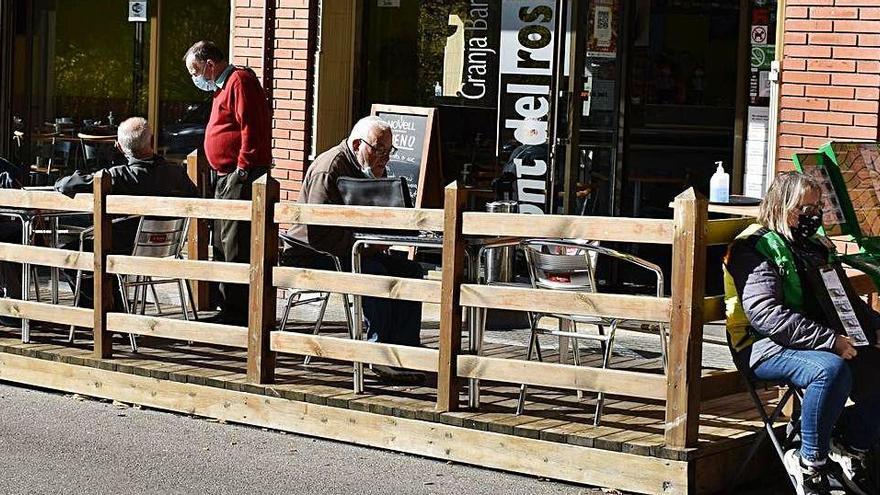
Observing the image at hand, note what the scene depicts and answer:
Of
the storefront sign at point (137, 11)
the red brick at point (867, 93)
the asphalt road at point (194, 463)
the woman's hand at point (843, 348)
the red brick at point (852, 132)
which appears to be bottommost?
the asphalt road at point (194, 463)

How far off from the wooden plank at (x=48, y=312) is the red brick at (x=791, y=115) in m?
4.29

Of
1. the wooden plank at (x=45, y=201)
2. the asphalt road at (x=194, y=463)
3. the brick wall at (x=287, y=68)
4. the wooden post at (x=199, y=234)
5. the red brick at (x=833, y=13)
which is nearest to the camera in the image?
the asphalt road at (x=194, y=463)

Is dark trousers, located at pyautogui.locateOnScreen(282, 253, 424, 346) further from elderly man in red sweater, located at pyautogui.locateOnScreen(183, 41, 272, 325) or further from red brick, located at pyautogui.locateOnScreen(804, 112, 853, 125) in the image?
red brick, located at pyautogui.locateOnScreen(804, 112, 853, 125)

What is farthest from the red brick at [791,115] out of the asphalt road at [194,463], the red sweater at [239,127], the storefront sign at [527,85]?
the asphalt road at [194,463]

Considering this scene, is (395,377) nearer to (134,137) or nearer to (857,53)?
(134,137)

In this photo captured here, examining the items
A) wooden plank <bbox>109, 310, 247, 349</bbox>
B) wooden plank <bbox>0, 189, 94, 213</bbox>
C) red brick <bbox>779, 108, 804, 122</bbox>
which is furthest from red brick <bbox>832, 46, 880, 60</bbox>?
wooden plank <bbox>0, 189, 94, 213</bbox>

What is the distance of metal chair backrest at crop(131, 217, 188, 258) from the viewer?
8.72 m

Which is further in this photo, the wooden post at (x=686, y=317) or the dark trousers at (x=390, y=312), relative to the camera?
the dark trousers at (x=390, y=312)

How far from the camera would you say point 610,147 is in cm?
1121

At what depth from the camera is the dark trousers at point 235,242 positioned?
30.8 feet

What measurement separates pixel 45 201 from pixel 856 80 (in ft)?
15.5

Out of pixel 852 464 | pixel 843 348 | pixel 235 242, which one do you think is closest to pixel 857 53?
pixel 843 348

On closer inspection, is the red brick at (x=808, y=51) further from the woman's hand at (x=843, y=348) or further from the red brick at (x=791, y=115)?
the woman's hand at (x=843, y=348)

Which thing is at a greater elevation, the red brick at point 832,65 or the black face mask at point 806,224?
the red brick at point 832,65
